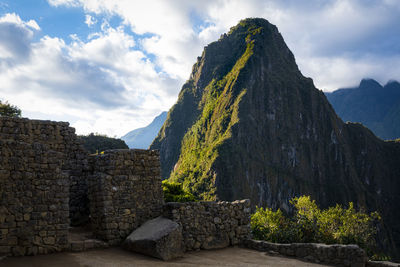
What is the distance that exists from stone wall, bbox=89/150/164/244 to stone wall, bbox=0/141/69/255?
1223mm

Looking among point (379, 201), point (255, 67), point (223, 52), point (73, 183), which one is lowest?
point (379, 201)

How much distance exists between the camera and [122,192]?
9.16 m

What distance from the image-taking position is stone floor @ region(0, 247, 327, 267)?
681 cm

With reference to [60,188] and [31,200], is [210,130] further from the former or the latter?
[31,200]

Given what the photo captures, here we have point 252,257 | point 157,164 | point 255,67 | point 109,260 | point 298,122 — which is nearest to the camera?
point 109,260

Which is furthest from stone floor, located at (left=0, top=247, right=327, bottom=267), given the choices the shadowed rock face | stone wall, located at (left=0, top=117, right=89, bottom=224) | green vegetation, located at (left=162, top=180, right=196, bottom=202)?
the shadowed rock face

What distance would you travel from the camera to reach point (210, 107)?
171000 millimetres

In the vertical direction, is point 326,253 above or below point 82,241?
below

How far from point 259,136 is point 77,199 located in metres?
160

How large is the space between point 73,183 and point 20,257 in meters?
3.40

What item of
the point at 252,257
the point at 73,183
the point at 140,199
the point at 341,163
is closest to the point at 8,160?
the point at 73,183

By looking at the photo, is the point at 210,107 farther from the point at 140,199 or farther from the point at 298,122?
the point at 140,199

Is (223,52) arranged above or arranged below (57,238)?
above

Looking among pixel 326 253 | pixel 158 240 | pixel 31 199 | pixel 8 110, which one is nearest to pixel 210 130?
pixel 8 110
